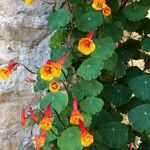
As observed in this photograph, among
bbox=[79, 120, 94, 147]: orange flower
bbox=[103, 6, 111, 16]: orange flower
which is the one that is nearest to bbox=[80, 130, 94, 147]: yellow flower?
bbox=[79, 120, 94, 147]: orange flower

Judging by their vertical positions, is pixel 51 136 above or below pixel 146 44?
below

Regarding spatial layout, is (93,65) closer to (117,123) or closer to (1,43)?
(117,123)

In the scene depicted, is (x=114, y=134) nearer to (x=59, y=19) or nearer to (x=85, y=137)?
(x=85, y=137)

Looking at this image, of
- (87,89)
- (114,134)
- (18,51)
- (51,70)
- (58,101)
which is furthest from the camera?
(18,51)

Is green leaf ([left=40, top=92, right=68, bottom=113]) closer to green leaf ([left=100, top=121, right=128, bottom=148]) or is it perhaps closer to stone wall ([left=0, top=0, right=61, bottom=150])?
green leaf ([left=100, top=121, right=128, bottom=148])

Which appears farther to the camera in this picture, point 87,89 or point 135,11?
point 135,11

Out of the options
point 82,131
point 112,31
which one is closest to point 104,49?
point 112,31

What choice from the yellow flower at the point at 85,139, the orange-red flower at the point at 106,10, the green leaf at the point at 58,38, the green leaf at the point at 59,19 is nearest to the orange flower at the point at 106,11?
the orange-red flower at the point at 106,10
